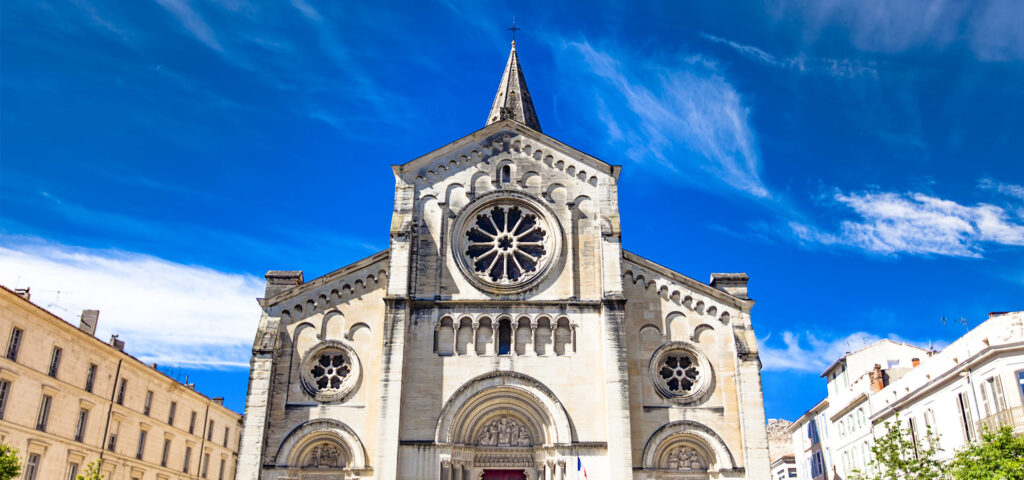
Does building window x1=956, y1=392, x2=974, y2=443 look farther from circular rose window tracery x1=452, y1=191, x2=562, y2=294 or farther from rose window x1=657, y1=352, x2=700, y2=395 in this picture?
circular rose window tracery x1=452, y1=191, x2=562, y2=294

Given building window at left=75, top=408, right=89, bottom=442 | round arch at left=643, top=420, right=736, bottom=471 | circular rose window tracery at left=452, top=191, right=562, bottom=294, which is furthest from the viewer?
building window at left=75, top=408, right=89, bottom=442

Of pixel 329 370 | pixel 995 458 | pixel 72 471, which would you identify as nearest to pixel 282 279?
pixel 329 370

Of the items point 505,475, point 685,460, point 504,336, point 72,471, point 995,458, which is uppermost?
A: point 504,336

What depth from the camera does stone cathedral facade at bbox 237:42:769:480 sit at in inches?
1075

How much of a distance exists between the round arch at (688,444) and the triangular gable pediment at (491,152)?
1012 cm

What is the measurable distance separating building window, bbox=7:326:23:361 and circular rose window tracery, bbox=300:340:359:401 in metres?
12.5

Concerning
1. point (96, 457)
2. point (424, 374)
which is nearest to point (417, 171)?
point (424, 374)

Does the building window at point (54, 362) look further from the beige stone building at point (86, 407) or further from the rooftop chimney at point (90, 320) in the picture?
the rooftop chimney at point (90, 320)

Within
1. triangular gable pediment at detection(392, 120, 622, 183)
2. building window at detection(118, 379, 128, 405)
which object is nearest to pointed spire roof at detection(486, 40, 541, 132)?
triangular gable pediment at detection(392, 120, 622, 183)

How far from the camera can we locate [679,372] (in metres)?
29.0

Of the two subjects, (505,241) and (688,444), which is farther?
(505,241)

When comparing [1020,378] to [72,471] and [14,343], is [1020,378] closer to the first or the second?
[14,343]

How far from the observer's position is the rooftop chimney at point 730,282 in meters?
30.8

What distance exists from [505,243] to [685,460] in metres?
10.4
